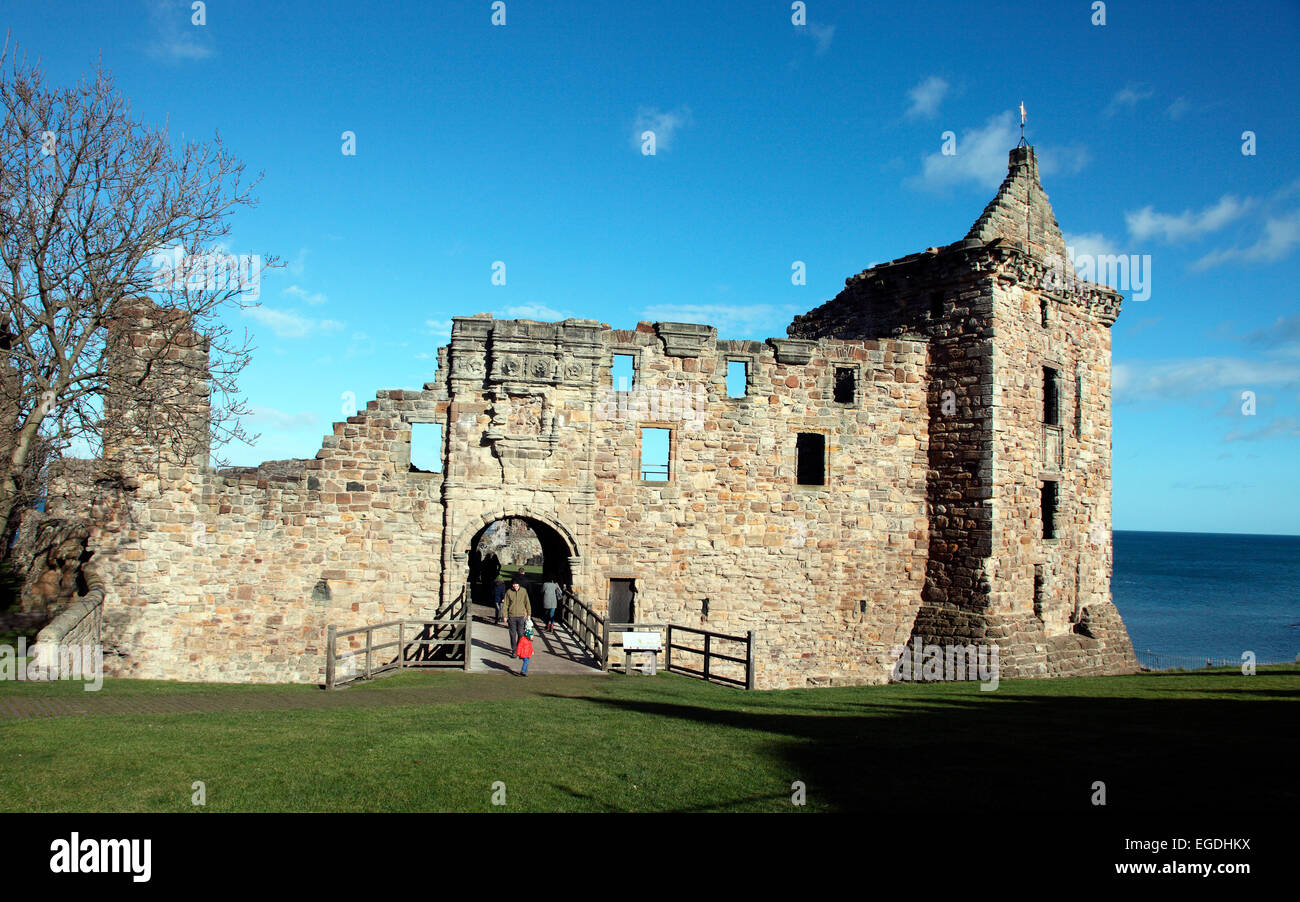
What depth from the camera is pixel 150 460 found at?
55.7 feet

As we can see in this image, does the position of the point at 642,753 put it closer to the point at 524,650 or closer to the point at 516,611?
the point at 524,650

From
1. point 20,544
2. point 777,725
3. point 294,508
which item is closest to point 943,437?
point 777,725

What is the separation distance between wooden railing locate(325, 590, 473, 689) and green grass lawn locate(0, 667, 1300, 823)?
1.55m

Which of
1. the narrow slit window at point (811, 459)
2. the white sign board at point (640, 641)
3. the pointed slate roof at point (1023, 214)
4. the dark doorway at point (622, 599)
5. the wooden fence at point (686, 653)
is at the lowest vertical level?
the wooden fence at point (686, 653)

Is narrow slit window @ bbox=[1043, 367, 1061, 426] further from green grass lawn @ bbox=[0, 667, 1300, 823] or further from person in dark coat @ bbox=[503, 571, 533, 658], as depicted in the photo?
person in dark coat @ bbox=[503, 571, 533, 658]

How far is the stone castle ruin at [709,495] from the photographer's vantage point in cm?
1733

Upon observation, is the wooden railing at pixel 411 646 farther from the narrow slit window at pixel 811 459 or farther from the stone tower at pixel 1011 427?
the stone tower at pixel 1011 427

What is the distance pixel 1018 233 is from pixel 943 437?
547cm

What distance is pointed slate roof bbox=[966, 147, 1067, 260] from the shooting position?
20.4 meters

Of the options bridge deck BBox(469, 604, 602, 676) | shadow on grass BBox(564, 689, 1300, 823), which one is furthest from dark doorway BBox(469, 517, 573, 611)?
shadow on grass BBox(564, 689, 1300, 823)

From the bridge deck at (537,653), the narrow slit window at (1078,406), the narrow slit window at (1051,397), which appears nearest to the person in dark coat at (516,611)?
the bridge deck at (537,653)

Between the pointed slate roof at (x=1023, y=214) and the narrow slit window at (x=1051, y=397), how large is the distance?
300 centimetres

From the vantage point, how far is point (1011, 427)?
2003 centimetres
